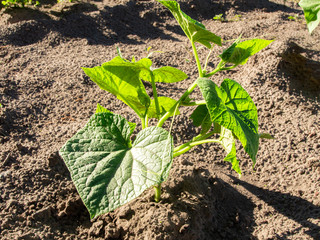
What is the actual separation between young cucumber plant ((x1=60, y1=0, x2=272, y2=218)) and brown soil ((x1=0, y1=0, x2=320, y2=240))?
29cm

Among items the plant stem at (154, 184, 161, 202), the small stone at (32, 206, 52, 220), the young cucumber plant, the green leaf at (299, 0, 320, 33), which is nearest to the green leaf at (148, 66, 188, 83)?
the young cucumber plant

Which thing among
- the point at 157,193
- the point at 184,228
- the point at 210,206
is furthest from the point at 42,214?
the point at 210,206

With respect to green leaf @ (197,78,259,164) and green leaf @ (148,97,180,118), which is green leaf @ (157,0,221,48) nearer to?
green leaf @ (197,78,259,164)

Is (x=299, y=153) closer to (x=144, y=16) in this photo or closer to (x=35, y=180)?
(x=35, y=180)

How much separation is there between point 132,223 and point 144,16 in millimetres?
2890

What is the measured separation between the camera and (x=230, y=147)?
1242 mm

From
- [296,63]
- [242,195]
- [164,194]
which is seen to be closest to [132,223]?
[164,194]

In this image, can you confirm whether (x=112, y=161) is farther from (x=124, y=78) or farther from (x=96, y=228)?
(x=96, y=228)

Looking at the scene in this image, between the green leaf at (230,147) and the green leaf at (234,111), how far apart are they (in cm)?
11

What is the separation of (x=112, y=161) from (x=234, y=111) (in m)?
0.50

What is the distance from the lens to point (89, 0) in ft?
12.8

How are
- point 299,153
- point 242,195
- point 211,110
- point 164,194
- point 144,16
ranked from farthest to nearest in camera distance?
point 144,16
point 299,153
point 242,195
point 164,194
point 211,110

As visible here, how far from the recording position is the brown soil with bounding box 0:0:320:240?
1.43m

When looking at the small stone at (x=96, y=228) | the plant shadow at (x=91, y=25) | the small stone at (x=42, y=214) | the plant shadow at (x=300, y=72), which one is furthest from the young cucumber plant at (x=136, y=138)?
the plant shadow at (x=91, y=25)
